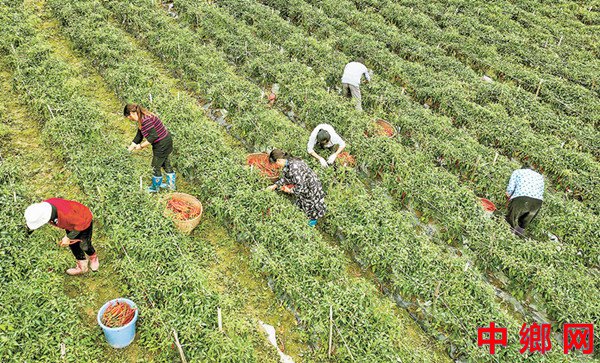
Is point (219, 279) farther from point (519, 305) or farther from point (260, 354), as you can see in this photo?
point (519, 305)

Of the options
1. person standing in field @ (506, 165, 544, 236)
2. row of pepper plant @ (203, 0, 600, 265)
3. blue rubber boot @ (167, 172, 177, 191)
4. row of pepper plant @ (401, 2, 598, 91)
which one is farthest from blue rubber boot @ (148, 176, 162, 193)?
row of pepper plant @ (401, 2, 598, 91)

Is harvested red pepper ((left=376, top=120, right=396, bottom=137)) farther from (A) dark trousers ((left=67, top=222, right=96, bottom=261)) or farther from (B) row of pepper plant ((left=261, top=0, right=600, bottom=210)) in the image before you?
(A) dark trousers ((left=67, top=222, right=96, bottom=261))

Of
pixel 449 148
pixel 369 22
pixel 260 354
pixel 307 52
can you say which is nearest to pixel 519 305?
pixel 449 148

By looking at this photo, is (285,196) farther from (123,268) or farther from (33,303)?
(33,303)

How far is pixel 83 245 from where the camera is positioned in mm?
6336

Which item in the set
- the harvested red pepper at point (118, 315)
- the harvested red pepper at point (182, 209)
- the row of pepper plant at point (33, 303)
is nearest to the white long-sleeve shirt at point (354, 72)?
the harvested red pepper at point (182, 209)

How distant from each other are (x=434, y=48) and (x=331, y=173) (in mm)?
7932

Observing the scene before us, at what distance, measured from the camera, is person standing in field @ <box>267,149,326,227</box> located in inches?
285

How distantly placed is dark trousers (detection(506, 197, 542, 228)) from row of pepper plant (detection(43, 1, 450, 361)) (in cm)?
332

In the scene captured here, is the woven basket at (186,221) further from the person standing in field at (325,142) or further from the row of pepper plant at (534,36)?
the row of pepper plant at (534,36)

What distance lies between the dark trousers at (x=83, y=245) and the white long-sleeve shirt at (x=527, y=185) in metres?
7.09

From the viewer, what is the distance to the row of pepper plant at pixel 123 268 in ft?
17.6

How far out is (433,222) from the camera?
8.52 metres

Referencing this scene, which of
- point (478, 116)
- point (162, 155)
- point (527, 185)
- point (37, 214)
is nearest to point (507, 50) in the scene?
point (478, 116)
